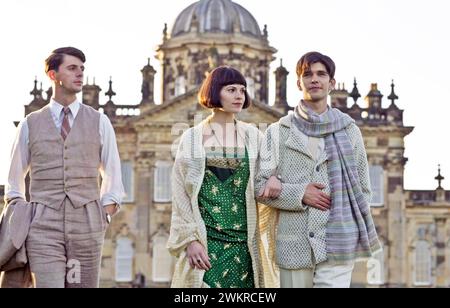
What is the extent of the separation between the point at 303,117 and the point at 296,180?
506 mm

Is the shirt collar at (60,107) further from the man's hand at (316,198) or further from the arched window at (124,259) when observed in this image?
the arched window at (124,259)

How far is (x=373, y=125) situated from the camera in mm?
51375

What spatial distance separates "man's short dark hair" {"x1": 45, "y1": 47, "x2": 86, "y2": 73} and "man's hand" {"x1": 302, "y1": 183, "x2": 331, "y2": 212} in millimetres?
2101

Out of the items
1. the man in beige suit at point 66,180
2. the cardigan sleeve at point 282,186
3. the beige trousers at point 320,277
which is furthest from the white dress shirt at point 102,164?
the beige trousers at point 320,277

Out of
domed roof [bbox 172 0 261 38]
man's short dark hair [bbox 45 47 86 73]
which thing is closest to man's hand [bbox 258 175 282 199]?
man's short dark hair [bbox 45 47 86 73]

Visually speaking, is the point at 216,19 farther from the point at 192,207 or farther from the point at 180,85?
the point at 192,207

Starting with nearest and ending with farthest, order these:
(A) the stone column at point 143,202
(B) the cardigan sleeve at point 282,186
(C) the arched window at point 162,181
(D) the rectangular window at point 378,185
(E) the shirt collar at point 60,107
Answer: (B) the cardigan sleeve at point 282,186
(E) the shirt collar at point 60,107
(A) the stone column at point 143,202
(C) the arched window at point 162,181
(D) the rectangular window at point 378,185

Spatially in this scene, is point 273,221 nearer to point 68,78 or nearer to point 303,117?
point 303,117

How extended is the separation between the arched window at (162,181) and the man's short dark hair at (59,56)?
3961cm

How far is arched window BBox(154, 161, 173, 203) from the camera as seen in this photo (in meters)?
50.6

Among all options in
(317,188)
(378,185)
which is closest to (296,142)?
(317,188)

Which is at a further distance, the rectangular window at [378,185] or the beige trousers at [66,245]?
the rectangular window at [378,185]

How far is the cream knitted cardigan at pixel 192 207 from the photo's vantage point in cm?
1029

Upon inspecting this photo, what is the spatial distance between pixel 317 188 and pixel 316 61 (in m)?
0.98
